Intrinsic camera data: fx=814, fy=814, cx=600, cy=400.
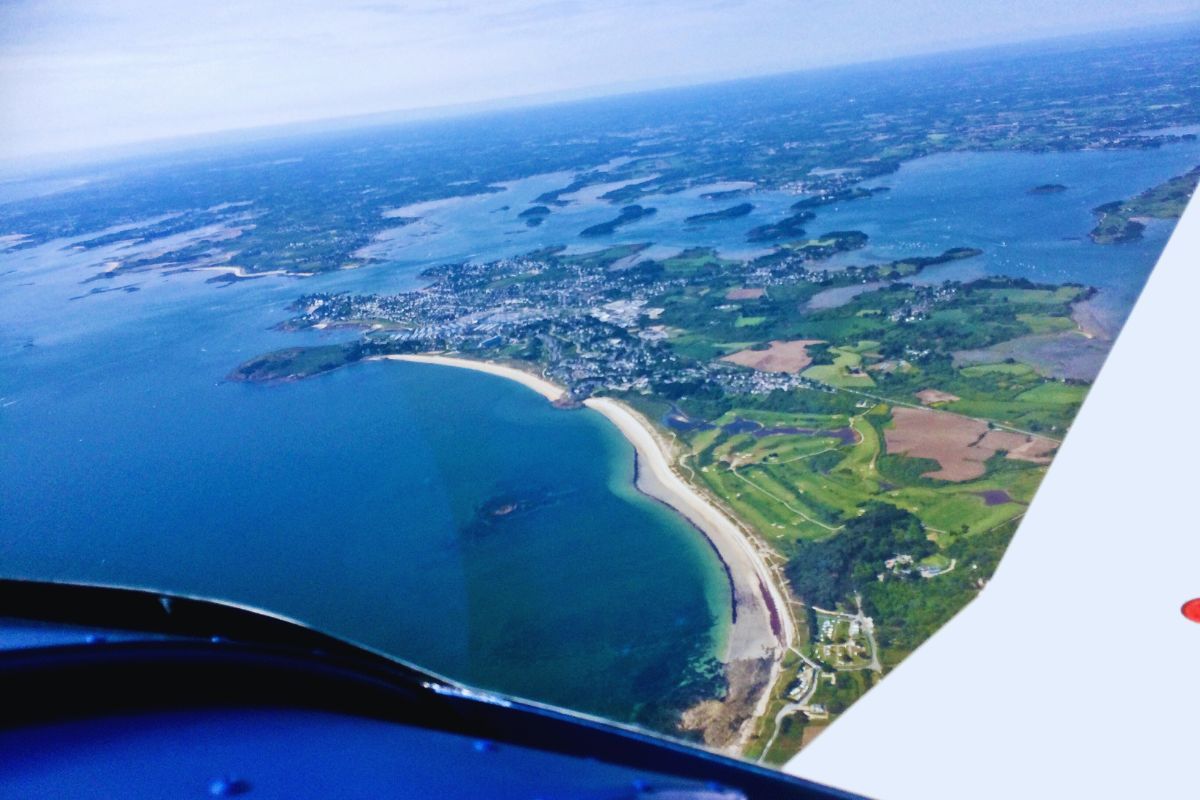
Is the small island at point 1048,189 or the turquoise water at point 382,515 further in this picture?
the small island at point 1048,189

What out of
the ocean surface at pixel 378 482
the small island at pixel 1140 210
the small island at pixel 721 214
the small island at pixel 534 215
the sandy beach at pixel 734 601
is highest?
the small island at pixel 534 215

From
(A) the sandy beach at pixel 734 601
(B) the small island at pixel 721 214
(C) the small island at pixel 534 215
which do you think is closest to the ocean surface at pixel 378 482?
(A) the sandy beach at pixel 734 601

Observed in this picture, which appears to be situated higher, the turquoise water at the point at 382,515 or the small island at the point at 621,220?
the small island at the point at 621,220

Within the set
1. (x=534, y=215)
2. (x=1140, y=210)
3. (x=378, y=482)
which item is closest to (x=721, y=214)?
(x=534, y=215)

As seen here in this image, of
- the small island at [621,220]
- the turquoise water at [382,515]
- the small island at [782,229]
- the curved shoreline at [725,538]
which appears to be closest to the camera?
the curved shoreline at [725,538]

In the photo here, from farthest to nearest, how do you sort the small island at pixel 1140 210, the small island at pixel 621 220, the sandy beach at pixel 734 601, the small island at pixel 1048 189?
the small island at pixel 621 220
the small island at pixel 1048 189
the small island at pixel 1140 210
the sandy beach at pixel 734 601

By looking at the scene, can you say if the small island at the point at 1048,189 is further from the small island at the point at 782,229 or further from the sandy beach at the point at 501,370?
the sandy beach at the point at 501,370

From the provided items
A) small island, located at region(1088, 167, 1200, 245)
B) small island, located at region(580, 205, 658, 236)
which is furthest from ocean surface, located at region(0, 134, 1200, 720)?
small island, located at region(580, 205, 658, 236)
